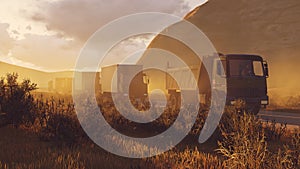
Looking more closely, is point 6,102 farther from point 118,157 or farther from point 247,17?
point 247,17

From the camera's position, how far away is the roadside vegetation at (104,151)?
4641 millimetres

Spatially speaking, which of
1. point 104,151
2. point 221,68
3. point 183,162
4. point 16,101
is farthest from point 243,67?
point 183,162

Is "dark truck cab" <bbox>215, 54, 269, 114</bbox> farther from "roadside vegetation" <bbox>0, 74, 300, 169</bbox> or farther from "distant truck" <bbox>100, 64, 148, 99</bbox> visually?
"distant truck" <bbox>100, 64, 148, 99</bbox>

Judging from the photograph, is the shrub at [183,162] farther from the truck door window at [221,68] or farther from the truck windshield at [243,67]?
the truck windshield at [243,67]

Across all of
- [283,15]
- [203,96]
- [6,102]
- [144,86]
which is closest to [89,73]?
[144,86]

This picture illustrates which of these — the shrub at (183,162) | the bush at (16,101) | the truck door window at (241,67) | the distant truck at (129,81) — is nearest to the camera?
the shrub at (183,162)

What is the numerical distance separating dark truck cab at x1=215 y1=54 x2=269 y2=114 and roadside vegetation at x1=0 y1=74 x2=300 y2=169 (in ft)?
18.9

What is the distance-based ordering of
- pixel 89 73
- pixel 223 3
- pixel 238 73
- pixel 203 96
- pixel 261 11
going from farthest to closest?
pixel 223 3, pixel 261 11, pixel 89 73, pixel 203 96, pixel 238 73

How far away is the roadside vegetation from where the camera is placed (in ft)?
15.2

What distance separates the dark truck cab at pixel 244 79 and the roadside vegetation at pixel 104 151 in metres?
5.76

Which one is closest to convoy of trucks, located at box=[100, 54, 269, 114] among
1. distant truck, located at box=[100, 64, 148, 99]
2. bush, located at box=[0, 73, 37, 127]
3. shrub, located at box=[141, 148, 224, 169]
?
bush, located at box=[0, 73, 37, 127]

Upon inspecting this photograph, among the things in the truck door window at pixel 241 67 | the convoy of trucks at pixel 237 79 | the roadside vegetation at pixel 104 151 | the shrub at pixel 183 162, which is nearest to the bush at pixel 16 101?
the roadside vegetation at pixel 104 151

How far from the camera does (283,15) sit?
89.6 m

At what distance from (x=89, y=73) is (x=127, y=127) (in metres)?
31.0
